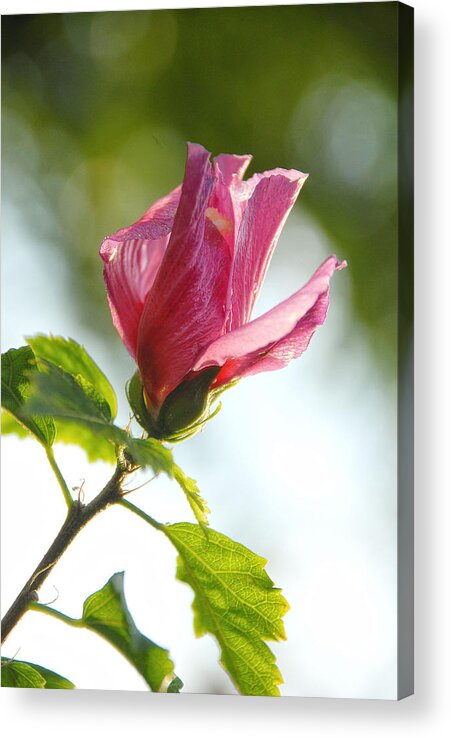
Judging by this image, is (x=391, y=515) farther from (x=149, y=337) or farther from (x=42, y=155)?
(x=42, y=155)

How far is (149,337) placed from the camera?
0.92 m

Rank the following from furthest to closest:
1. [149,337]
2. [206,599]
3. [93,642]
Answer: [93,642]
[206,599]
[149,337]

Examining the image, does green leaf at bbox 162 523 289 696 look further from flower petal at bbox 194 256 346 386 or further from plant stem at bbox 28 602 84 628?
flower petal at bbox 194 256 346 386

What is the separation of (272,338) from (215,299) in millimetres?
57

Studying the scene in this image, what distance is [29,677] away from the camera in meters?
1.24

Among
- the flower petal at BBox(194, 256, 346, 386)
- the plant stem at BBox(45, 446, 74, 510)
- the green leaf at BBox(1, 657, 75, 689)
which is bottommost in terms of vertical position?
the green leaf at BBox(1, 657, 75, 689)

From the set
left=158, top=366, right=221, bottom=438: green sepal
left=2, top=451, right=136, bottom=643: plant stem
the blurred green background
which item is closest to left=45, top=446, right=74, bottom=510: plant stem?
left=2, top=451, right=136, bottom=643: plant stem

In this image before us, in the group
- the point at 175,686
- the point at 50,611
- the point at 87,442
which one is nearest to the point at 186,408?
the point at 50,611

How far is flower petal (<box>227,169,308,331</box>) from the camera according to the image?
92cm

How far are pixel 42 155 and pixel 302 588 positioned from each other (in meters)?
0.55

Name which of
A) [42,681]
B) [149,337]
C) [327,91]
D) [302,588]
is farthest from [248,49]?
[42,681]

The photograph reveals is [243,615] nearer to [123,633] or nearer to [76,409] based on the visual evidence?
[123,633]

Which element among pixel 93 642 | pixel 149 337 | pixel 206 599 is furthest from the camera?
pixel 93 642

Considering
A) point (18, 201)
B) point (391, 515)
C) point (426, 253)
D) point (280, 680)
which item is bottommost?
point (280, 680)
